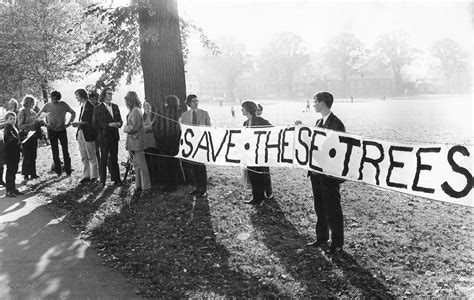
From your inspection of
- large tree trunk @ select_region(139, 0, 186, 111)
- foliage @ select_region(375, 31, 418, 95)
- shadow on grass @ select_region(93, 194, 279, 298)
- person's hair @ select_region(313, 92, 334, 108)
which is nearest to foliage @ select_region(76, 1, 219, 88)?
large tree trunk @ select_region(139, 0, 186, 111)

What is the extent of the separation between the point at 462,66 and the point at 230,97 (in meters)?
57.6

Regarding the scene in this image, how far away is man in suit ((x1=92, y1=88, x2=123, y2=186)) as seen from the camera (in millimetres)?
9508

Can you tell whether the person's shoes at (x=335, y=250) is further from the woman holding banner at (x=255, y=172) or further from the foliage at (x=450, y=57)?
the foliage at (x=450, y=57)

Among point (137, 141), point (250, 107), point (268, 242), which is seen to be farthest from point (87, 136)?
point (268, 242)

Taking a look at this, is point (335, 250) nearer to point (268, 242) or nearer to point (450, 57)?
point (268, 242)

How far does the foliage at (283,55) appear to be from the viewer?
108375 mm

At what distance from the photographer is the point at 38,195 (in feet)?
31.5

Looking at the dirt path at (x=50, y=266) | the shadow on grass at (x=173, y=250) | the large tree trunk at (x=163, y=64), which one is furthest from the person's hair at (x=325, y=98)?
the large tree trunk at (x=163, y=64)

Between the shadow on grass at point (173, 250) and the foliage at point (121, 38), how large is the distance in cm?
316

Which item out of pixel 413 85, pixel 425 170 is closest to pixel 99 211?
pixel 425 170

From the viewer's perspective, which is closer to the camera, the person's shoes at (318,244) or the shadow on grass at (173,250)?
the shadow on grass at (173,250)

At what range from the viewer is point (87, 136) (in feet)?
33.2

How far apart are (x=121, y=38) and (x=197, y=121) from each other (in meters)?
2.95

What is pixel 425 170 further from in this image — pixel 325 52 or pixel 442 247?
pixel 325 52
